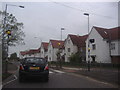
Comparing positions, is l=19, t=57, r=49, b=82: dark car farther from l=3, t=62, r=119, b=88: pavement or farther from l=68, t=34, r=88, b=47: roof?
l=68, t=34, r=88, b=47: roof

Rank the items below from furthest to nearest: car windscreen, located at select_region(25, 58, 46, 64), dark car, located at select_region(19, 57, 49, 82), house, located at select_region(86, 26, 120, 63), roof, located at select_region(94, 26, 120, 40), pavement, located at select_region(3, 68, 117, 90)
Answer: roof, located at select_region(94, 26, 120, 40)
house, located at select_region(86, 26, 120, 63)
car windscreen, located at select_region(25, 58, 46, 64)
dark car, located at select_region(19, 57, 49, 82)
pavement, located at select_region(3, 68, 117, 90)

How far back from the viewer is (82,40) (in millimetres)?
55625

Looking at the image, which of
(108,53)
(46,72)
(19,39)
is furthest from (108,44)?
(46,72)

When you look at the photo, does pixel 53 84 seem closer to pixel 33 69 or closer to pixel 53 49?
pixel 33 69

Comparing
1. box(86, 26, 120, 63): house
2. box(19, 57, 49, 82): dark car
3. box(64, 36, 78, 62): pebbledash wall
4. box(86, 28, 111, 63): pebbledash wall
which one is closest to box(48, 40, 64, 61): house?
box(64, 36, 78, 62): pebbledash wall

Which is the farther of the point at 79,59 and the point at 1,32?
the point at 79,59

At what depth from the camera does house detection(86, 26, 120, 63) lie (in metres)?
37.8

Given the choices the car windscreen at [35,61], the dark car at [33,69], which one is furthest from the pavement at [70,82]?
the car windscreen at [35,61]

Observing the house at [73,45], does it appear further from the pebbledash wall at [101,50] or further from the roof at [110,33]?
the roof at [110,33]

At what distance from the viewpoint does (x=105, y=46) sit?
39875 millimetres

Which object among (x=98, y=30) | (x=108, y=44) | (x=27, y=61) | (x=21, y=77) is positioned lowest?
(x=21, y=77)

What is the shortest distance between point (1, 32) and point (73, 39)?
1161 inches

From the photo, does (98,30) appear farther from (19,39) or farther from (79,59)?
(19,39)

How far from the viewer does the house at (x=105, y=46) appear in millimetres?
37766
